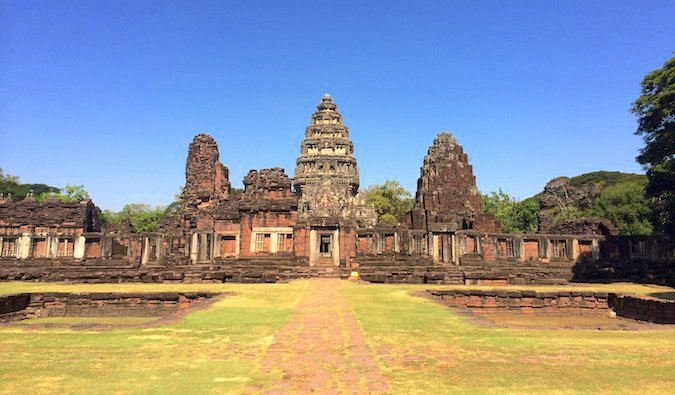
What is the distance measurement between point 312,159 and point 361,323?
182 ft

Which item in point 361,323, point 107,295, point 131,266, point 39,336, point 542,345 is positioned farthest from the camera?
point 131,266

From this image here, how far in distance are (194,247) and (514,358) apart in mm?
23589

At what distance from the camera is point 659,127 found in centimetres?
2484

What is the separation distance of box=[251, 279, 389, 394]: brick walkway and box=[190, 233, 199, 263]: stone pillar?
18.1 m

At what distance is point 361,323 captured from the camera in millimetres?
9383

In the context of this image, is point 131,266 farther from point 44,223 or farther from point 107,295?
point 44,223

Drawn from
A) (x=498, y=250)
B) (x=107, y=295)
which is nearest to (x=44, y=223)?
(x=107, y=295)

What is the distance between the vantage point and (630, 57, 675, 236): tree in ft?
76.4

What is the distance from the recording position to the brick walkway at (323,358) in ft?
17.3

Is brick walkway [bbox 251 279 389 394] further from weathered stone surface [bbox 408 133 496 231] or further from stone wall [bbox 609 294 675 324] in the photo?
weathered stone surface [bbox 408 133 496 231]

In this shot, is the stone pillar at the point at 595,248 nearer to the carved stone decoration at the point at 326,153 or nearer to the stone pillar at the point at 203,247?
the stone pillar at the point at 203,247

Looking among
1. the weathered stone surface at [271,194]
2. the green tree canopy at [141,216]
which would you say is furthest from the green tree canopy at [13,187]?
the weathered stone surface at [271,194]

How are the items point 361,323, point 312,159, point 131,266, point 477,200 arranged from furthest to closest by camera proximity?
point 312,159 < point 477,200 < point 131,266 < point 361,323

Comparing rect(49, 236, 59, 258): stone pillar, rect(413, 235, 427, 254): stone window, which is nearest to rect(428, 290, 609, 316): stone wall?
rect(413, 235, 427, 254): stone window
